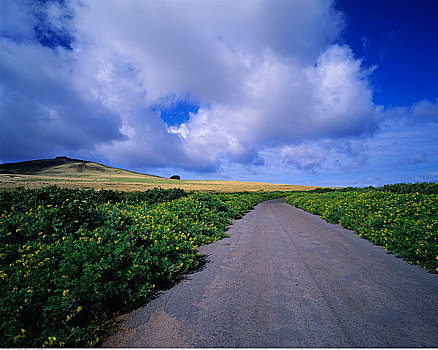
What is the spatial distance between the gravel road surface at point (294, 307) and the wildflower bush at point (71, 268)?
46cm

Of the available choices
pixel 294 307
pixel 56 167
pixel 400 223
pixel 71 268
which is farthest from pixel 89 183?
pixel 56 167

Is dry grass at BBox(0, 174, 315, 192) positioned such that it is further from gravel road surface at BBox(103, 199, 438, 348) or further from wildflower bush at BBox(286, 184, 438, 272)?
wildflower bush at BBox(286, 184, 438, 272)

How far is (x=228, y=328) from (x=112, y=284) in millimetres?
2193

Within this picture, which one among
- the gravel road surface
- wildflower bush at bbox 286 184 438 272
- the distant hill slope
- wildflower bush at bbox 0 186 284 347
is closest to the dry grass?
the distant hill slope

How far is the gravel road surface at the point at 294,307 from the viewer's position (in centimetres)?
290

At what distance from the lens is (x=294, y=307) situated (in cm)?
357

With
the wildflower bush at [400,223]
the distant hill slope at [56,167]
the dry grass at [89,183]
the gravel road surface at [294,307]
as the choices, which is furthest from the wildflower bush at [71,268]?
the distant hill slope at [56,167]

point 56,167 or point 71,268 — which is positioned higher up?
point 56,167

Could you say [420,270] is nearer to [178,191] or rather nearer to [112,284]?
[112,284]

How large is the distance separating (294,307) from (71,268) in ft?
13.2

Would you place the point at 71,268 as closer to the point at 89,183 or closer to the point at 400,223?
the point at 400,223

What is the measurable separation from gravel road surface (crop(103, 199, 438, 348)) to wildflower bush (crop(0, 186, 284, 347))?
1.51ft

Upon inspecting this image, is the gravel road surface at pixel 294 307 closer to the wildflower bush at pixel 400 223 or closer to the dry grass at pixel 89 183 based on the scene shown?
the wildflower bush at pixel 400 223

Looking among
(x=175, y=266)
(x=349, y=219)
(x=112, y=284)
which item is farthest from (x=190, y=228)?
(x=349, y=219)
